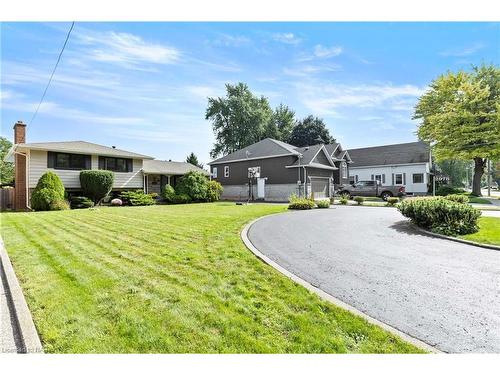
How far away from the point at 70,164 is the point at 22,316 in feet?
66.4

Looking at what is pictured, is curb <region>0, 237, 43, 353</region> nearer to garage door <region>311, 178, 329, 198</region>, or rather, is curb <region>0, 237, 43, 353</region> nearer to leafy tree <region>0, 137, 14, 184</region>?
garage door <region>311, 178, 329, 198</region>

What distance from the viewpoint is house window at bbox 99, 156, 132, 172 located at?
21.8 m

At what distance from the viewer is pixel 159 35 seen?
492cm

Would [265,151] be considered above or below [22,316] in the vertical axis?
above

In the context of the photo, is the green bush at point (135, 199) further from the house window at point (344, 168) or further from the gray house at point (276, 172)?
the house window at point (344, 168)

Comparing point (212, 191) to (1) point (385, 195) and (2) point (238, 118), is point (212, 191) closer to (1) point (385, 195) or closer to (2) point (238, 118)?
(1) point (385, 195)

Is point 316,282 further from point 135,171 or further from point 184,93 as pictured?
point 135,171

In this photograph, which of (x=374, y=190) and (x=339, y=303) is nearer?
(x=339, y=303)

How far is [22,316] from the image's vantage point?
3.32 metres

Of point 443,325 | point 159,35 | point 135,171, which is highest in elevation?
point 159,35

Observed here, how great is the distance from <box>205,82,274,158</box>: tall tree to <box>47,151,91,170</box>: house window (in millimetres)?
26575

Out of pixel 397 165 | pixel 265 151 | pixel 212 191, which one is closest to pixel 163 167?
pixel 212 191
